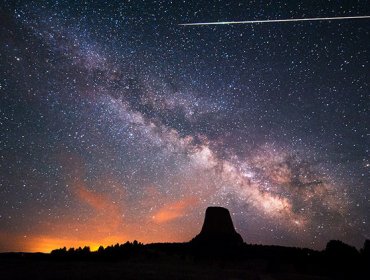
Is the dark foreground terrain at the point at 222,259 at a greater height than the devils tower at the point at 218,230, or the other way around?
the devils tower at the point at 218,230

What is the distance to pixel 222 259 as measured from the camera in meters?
29.4

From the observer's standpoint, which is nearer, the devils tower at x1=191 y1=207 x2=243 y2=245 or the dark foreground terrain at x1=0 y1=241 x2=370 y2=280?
the dark foreground terrain at x1=0 y1=241 x2=370 y2=280

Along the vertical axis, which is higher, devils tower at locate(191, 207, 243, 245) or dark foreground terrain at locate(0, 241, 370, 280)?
devils tower at locate(191, 207, 243, 245)

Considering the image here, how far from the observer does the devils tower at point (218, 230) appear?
116ft

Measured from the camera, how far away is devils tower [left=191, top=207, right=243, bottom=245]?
116 ft

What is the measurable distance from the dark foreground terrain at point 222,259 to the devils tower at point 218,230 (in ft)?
4.43

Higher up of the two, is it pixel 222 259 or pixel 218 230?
pixel 218 230

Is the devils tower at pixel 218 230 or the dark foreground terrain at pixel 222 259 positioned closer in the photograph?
the dark foreground terrain at pixel 222 259

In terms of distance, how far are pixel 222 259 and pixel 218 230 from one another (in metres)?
7.22

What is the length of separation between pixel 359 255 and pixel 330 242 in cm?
351

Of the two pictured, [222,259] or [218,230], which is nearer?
Result: [222,259]

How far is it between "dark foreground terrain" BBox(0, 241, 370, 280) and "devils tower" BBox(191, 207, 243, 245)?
1351 millimetres

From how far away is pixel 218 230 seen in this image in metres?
36.6

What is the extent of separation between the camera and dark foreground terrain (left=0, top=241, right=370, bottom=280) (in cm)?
2389
